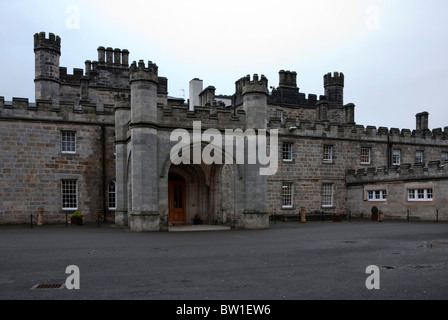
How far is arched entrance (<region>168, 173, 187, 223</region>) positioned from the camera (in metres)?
27.8

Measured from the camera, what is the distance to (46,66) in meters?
32.3

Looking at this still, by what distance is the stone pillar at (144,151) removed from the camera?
20734mm

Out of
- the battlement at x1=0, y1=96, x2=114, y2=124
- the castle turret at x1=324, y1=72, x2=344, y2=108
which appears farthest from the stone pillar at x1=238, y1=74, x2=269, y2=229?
the castle turret at x1=324, y1=72, x2=344, y2=108

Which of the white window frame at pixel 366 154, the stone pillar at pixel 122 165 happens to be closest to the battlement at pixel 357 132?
the white window frame at pixel 366 154

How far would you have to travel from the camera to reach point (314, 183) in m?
32.4

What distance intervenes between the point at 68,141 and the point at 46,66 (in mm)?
8381

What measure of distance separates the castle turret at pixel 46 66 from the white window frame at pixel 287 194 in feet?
60.3

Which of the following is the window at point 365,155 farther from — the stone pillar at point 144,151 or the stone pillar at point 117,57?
the stone pillar at point 117,57

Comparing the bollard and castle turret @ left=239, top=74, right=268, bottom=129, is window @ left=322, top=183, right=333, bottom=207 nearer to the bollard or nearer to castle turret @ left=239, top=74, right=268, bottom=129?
castle turret @ left=239, top=74, right=268, bottom=129

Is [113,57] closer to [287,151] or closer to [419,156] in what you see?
[287,151]

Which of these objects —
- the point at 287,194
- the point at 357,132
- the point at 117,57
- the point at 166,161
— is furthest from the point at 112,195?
the point at 357,132

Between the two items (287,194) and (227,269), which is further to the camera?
(287,194)
